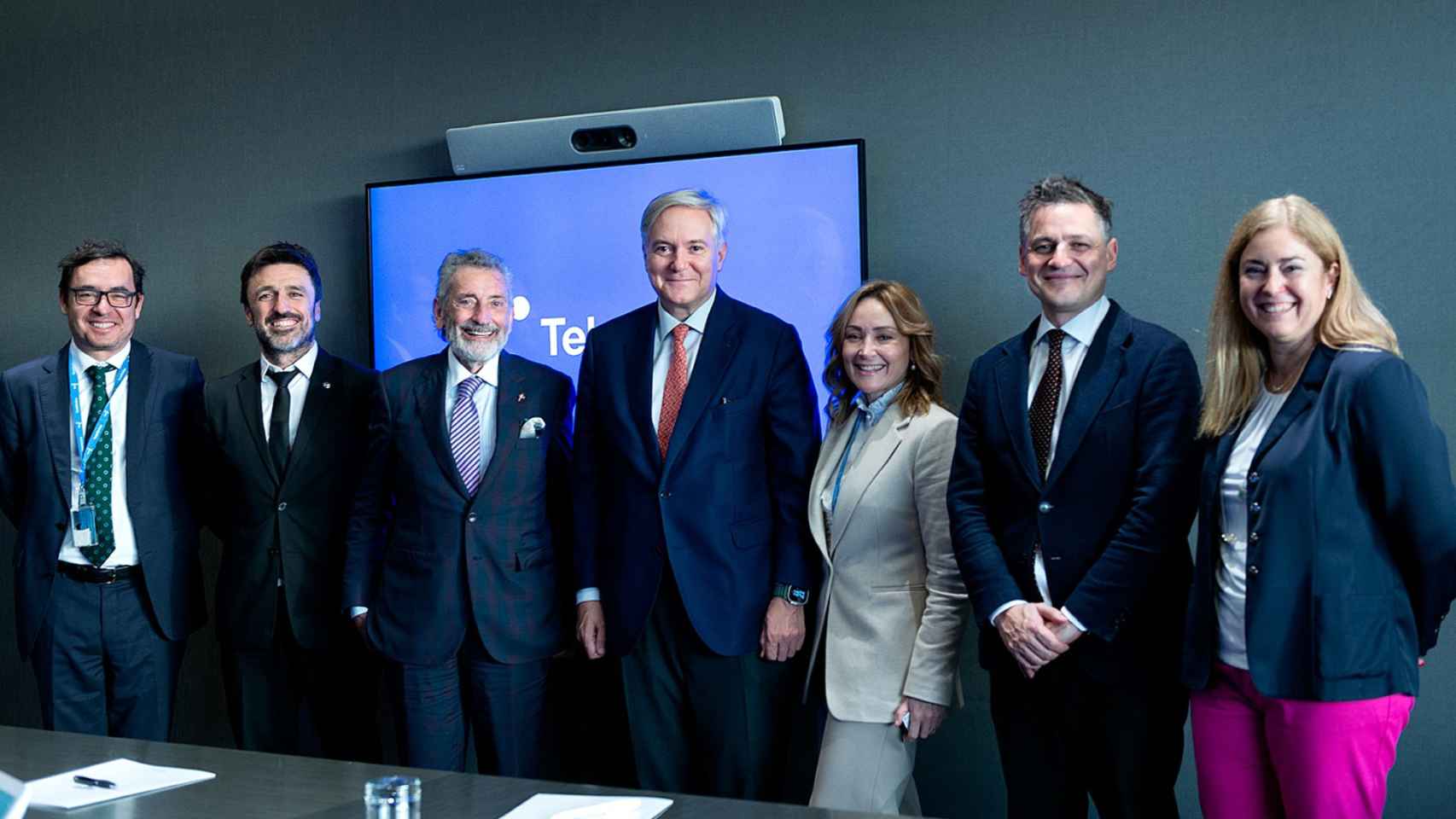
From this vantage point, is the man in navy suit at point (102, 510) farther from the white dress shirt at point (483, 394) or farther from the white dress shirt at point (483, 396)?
the white dress shirt at point (483, 394)

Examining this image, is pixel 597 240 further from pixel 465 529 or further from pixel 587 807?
pixel 587 807

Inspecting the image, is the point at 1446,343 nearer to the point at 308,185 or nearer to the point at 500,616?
the point at 500,616

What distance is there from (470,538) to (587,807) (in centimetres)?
156

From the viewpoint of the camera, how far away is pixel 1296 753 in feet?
7.22

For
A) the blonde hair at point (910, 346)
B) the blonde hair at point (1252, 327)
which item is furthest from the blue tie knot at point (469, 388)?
the blonde hair at point (1252, 327)

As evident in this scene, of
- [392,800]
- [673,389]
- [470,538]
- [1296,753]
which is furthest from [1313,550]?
[470,538]

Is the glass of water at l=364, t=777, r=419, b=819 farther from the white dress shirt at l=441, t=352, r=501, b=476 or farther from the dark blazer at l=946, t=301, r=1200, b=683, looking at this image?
the white dress shirt at l=441, t=352, r=501, b=476

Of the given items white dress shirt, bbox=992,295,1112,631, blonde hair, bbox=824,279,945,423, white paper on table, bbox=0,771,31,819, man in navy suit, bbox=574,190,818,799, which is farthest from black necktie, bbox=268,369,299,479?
white paper on table, bbox=0,771,31,819

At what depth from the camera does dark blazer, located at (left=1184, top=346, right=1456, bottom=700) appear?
2164mm

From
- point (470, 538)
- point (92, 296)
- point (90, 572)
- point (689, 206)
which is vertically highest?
point (689, 206)

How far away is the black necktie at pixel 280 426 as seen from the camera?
356cm

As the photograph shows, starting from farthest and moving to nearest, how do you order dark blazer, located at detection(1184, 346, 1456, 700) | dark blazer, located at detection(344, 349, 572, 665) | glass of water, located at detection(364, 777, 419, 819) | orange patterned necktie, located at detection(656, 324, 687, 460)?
dark blazer, located at detection(344, 349, 572, 665)
orange patterned necktie, located at detection(656, 324, 687, 460)
dark blazer, located at detection(1184, 346, 1456, 700)
glass of water, located at detection(364, 777, 419, 819)

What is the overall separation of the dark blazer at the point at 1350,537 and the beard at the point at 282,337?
2589mm

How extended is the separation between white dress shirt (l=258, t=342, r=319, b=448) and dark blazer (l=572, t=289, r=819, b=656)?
984 mm
